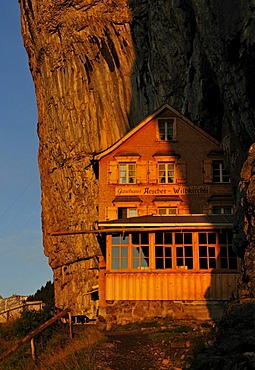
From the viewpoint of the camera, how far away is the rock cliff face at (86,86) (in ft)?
170

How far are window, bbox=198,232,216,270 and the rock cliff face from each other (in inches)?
777

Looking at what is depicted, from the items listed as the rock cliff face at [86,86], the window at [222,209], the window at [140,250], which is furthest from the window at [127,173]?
the window at [140,250]

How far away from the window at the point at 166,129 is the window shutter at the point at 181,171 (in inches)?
69.9

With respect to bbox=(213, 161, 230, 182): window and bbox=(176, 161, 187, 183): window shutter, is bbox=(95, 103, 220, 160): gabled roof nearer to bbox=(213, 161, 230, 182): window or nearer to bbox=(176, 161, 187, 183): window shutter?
bbox=(213, 161, 230, 182): window

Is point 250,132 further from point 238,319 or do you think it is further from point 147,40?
point 147,40

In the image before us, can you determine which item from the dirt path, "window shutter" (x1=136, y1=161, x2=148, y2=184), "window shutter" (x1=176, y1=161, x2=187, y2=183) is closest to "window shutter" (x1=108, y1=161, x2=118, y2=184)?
"window shutter" (x1=136, y1=161, x2=148, y2=184)

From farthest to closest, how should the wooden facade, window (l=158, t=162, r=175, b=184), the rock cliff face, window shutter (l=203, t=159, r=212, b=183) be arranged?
1. the rock cliff face
2. window (l=158, t=162, r=175, b=184)
3. window shutter (l=203, t=159, r=212, b=183)
4. the wooden facade

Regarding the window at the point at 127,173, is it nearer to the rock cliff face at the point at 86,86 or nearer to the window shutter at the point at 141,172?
the window shutter at the point at 141,172

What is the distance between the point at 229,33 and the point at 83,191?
3524cm

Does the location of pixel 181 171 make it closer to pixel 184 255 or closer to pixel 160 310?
pixel 184 255

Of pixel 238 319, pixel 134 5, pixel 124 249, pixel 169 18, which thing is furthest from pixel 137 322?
pixel 134 5

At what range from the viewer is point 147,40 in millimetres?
58844

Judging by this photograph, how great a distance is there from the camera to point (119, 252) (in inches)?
1088

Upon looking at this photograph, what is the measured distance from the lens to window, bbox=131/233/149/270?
27.5 metres
